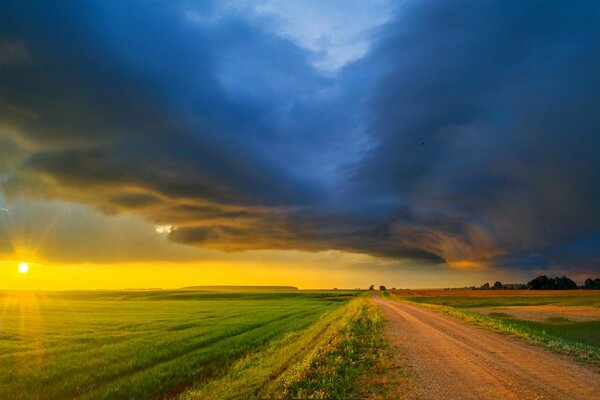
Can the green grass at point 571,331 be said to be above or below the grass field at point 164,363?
above

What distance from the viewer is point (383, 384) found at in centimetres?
1313

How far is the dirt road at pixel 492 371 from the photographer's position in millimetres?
12031

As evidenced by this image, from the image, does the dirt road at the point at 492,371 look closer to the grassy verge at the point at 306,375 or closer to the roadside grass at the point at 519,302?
the grassy verge at the point at 306,375

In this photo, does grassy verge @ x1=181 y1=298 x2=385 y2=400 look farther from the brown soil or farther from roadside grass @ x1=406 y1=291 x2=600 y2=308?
roadside grass @ x1=406 y1=291 x2=600 y2=308

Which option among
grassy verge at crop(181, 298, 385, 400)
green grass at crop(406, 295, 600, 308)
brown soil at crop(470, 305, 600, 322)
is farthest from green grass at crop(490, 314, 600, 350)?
green grass at crop(406, 295, 600, 308)

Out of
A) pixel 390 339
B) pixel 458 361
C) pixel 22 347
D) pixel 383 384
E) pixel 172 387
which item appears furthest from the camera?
pixel 22 347

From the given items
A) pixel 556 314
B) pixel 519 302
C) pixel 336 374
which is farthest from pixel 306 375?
pixel 519 302

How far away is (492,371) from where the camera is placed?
575 inches

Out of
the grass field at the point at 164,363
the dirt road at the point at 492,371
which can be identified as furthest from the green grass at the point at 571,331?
the grass field at the point at 164,363

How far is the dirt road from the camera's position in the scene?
39.5ft

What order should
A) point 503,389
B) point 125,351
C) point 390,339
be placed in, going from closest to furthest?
point 503,389, point 390,339, point 125,351

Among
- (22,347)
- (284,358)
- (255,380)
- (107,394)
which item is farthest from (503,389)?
(22,347)

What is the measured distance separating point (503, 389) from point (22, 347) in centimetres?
3053

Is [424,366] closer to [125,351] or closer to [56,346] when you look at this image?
[125,351]
